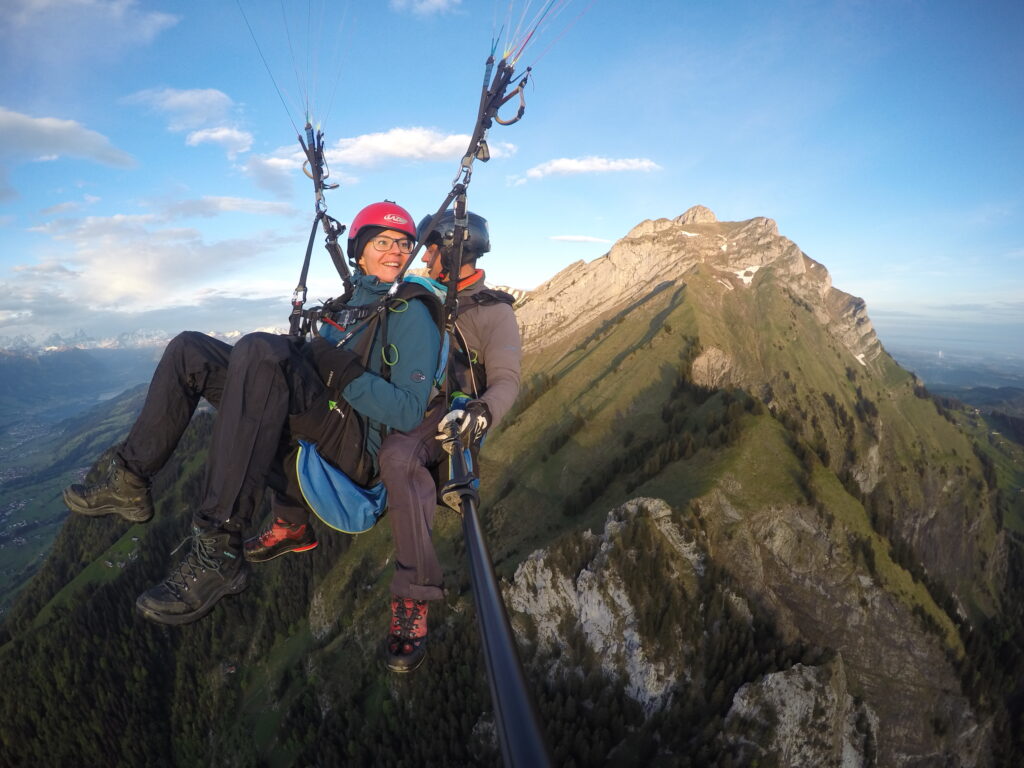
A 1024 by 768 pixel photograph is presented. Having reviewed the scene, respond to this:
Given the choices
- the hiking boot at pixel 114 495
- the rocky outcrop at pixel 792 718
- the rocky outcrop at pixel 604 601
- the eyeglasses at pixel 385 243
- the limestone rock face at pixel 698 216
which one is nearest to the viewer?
the hiking boot at pixel 114 495

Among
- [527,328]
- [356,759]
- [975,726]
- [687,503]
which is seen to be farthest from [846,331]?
[356,759]

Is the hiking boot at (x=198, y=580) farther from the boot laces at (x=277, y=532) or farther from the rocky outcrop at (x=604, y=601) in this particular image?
the rocky outcrop at (x=604, y=601)

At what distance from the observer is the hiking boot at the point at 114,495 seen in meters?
4.75

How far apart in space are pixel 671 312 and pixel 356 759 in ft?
230

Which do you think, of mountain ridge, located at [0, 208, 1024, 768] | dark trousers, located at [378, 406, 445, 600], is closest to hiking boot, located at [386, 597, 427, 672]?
dark trousers, located at [378, 406, 445, 600]

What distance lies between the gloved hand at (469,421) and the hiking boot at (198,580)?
7.67 ft

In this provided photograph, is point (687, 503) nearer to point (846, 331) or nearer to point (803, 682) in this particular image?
point (803, 682)

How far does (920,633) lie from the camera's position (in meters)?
35.3

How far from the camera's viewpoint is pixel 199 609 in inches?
183

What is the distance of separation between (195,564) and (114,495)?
1.13 m

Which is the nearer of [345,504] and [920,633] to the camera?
[345,504]

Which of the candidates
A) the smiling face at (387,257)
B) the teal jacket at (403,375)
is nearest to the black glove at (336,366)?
the teal jacket at (403,375)

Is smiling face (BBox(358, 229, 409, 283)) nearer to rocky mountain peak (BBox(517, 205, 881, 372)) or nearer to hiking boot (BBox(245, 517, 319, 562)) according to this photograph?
hiking boot (BBox(245, 517, 319, 562))

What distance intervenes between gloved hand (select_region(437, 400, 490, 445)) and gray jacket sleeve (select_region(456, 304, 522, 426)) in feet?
1.96
